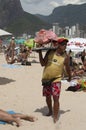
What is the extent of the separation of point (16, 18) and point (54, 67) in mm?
151774

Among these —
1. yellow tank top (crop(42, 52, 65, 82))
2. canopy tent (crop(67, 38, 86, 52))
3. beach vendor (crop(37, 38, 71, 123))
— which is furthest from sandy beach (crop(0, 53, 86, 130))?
canopy tent (crop(67, 38, 86, 52))

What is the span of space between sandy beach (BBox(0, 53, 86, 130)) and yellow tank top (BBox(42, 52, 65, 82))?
2.57 ft

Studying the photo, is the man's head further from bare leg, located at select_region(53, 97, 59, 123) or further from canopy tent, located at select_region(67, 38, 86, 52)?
canopy tent, located at select_region(67, 38, 86, 52)

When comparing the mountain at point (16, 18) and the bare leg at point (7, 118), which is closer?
the bare leg at point (7, 118)

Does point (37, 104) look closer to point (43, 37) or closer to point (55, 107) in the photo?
point (55, 107)

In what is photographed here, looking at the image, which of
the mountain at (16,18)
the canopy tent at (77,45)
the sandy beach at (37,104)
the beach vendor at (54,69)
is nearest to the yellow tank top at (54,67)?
the beach vendor at (54,69)

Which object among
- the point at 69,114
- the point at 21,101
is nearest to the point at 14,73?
the point at 21,101

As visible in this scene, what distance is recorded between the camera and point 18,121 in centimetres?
648

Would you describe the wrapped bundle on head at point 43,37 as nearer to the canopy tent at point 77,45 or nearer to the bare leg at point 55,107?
the bare leg at point 55,107

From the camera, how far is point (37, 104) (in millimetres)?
8266

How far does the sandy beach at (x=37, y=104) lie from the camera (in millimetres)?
6609

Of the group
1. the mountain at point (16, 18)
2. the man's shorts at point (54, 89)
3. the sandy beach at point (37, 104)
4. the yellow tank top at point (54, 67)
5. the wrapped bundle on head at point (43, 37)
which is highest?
the wrapped bundle on head at point (43, 37)

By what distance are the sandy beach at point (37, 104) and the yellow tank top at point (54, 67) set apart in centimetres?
78

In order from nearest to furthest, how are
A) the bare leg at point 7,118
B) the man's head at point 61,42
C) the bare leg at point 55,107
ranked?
the bare leg at point 7,118 → the bare leg at point 55,107 → the man's head at point 61,42
